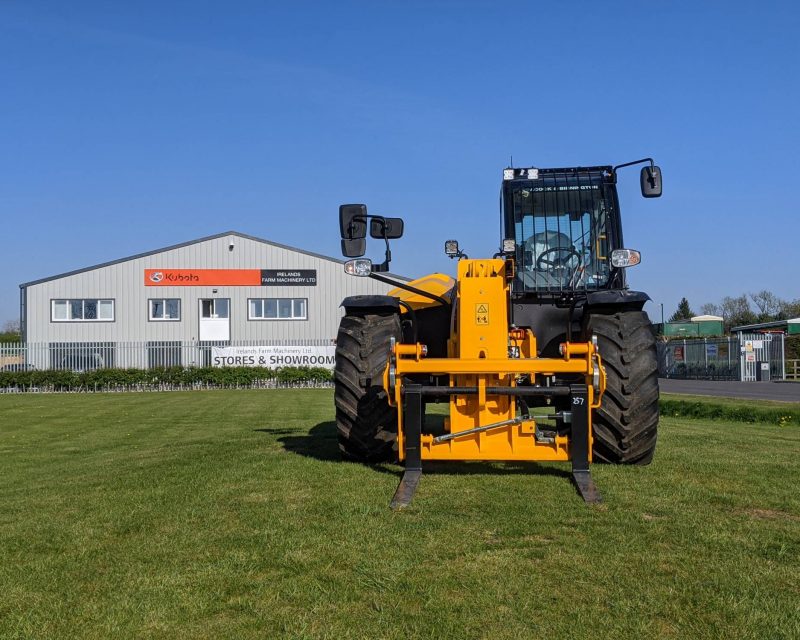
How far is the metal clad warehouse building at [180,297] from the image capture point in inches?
1640

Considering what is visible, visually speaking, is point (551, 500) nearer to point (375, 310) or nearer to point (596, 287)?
point (375, 310)

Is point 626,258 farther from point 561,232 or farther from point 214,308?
point 214,308

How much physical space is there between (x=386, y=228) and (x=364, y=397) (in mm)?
1641

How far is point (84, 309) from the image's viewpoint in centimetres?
4181

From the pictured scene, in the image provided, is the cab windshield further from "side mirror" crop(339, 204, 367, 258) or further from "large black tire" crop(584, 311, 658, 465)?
"side mirror" crop(339, 204, 367, 258)

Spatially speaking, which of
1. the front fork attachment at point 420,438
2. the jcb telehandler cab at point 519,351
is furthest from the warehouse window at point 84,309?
the front fork attachment at point 420,438

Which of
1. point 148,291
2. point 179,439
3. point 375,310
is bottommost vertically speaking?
point 179,439

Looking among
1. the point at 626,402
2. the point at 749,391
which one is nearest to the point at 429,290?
the point at 626,402

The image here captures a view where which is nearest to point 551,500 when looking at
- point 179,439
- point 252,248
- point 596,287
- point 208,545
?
point 208,545

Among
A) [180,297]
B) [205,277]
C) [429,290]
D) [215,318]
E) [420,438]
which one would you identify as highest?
[205,277]

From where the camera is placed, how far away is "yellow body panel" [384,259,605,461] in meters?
6.91

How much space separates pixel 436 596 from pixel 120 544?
216 cm

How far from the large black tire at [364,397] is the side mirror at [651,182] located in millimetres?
2976

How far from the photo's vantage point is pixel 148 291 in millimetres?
41781
